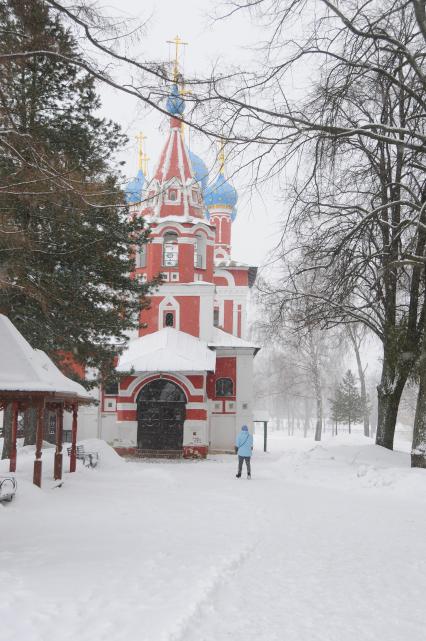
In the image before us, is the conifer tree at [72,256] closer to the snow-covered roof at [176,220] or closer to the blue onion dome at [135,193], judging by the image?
the blue onion dome at [135,193]

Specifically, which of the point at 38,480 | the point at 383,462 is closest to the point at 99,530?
the point at 38,480

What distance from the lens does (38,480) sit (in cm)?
1327

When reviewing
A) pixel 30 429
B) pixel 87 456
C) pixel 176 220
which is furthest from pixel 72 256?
pixel 176 220

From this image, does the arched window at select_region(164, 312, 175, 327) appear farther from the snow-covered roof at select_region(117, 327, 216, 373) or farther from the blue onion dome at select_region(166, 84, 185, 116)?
the blue onion dome at select_region(166, 84, 185, 116)

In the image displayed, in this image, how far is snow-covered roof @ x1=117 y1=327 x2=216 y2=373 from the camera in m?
26.9

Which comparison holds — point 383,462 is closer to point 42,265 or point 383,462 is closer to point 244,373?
point 42,265

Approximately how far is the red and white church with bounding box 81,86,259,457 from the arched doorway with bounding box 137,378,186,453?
0.14ft

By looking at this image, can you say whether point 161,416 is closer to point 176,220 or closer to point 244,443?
point 176,220

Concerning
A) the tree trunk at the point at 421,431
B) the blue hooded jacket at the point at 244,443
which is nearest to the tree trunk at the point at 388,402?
the tree trunk at the point at 421,431

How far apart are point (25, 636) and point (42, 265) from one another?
12.9 meters

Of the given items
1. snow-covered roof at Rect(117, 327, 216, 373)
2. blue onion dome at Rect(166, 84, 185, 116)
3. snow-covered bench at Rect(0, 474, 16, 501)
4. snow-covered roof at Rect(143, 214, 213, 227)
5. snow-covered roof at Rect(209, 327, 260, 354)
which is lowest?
snow-covered bench at Rect(0, 474, 16, 501)

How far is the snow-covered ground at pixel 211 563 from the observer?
5.08 m

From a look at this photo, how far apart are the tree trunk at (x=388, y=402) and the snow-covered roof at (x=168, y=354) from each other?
7766 millimetres

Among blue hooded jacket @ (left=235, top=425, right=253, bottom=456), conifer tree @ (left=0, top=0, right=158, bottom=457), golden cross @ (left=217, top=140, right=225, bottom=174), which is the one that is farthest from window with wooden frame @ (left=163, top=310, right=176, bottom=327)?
golden cross @ (left=217, top=140, right=225, bottom=174)
